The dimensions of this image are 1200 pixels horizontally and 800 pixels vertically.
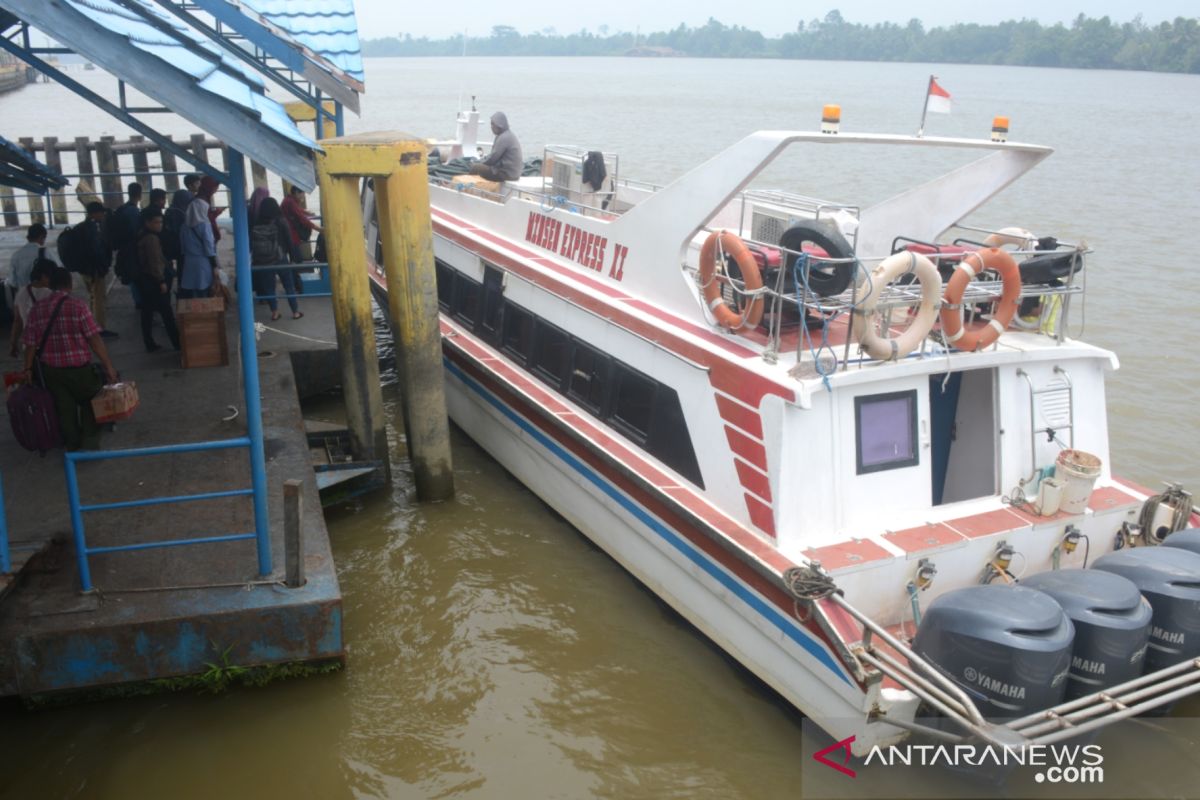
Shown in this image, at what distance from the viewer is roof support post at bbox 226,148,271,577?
5.02 metres

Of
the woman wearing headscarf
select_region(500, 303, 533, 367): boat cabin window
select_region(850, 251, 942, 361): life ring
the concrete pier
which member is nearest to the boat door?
select_region(850, 251, 942, 361): life ring

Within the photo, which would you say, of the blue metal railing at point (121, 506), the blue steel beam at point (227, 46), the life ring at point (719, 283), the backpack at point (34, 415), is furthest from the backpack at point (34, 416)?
the blue steel beam at point (227, 46)

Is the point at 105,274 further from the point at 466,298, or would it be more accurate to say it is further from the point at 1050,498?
the point at 1050,498

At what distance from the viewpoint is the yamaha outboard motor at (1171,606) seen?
5047 mm

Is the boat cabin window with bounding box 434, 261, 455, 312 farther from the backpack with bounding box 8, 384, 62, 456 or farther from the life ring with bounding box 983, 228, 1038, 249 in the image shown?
the life ring with bounding box 983, 228, 1038, 249

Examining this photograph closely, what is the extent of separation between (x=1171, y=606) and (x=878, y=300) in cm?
228

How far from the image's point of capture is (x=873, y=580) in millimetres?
5406

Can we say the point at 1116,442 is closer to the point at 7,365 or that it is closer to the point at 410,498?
the point at 410,498

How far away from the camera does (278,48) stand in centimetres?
872

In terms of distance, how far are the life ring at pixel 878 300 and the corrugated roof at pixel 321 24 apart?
6.94 m

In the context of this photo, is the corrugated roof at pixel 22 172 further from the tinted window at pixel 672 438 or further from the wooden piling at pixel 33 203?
the tinted window at pixel 672 438

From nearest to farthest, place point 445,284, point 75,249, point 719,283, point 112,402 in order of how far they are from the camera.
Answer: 1. point 112,402
2. point 719,283
3. point 75,249
4. point 445,284

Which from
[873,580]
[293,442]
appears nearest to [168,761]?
[293,442]

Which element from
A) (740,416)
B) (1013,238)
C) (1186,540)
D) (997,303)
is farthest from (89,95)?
(1186,540)
